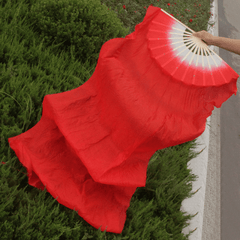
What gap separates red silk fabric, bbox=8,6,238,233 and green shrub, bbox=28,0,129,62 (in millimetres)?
1051

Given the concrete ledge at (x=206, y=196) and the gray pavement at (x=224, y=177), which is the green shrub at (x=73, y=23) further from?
the gray pavement at (x=224, y=177)

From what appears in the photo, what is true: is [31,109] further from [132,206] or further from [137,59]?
[132,206]

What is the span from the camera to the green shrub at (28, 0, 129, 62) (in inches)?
84.0

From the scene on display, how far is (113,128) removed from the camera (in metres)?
1.24

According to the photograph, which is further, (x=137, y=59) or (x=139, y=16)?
(x=139, y=16)

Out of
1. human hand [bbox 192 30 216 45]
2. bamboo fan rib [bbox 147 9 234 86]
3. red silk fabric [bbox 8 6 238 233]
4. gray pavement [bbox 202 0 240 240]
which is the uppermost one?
human hand [bbox 192 30 216 45]

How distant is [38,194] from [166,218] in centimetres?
105

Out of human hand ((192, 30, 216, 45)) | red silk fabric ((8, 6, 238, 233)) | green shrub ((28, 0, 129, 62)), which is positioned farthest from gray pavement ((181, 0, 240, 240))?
green shrub ((28, 0, 129, 62))

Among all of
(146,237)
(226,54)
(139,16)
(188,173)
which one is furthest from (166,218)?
(226,54)

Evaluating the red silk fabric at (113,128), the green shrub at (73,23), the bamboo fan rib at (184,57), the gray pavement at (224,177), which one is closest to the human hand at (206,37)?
the bamboo fan rib at (184,57)

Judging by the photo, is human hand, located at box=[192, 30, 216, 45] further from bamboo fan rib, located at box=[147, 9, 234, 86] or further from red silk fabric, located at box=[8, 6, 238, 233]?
red silk fabric, located at box=[8, 6, 238, 233]

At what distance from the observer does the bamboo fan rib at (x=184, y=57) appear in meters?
1.15

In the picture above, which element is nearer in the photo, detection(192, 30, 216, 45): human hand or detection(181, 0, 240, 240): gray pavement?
detection(192, 30, 216, 45): human hand

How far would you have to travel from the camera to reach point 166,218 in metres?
1.82
